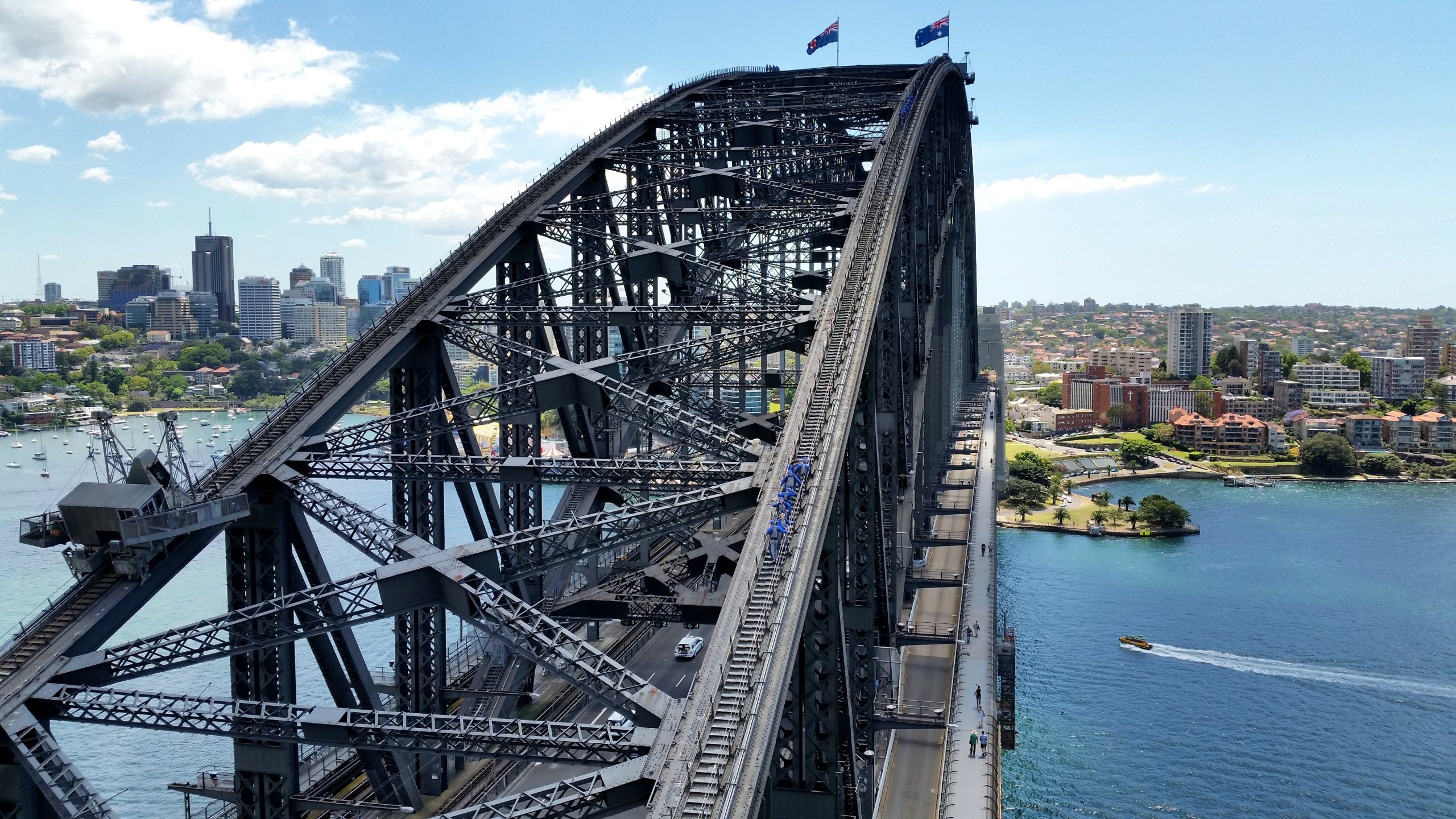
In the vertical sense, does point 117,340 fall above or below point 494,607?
above

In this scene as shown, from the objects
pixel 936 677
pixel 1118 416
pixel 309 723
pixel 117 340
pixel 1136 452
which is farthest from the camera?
pixel 1118 416

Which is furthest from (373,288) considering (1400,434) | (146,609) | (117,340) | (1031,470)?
(1400,434)

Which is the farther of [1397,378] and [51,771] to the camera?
[1397,378]

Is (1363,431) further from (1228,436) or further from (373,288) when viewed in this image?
(373,288)

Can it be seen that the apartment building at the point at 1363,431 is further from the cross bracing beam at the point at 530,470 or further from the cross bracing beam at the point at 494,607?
the cross bracing beam at the point at 494,607

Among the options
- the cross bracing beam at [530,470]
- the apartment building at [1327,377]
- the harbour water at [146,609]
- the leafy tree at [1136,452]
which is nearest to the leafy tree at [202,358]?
the harbour water at [146,609]

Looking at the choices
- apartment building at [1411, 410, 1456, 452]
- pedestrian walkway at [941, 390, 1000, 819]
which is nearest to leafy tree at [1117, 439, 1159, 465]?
apartment building at [1411, 410, 1456, 452]

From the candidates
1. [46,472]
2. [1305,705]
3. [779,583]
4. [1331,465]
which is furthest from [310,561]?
[1331,465]

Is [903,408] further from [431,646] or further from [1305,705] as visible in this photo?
A: [1305,705]
